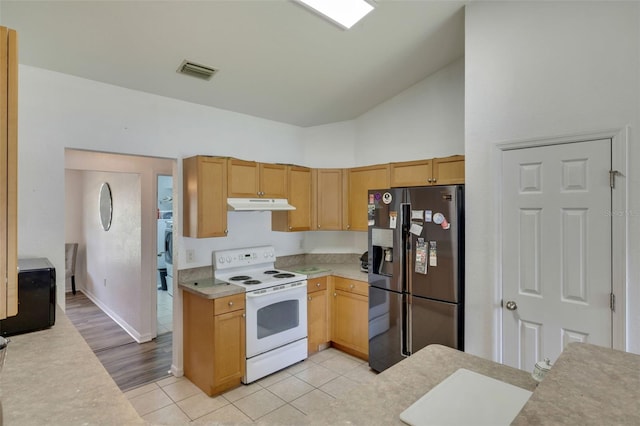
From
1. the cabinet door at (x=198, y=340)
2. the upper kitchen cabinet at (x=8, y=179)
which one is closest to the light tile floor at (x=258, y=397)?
the cabinet door at (x=198, y=340)

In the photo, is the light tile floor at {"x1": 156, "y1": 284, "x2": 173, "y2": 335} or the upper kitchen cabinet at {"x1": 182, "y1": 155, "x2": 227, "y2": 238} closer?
the upper kitchen cabinet at {"x1": 182, "y1": 155, "x2": 227, "y2": 238}

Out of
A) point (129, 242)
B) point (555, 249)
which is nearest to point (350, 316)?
point (555, 249)

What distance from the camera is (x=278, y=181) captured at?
144 inches

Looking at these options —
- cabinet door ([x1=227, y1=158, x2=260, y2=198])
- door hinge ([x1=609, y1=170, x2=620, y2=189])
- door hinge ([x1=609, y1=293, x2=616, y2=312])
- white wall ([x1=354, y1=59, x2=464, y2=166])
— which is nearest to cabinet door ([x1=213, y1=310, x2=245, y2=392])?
cabinet door ([x1=227, y1=158, x2=260, y2=198])

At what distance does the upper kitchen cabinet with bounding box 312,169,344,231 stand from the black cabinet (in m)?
2.63

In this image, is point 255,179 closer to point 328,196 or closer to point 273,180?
point 273,180

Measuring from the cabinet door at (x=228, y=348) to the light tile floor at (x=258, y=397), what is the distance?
15 centimetres

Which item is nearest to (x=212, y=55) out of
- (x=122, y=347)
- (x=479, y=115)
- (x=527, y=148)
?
(x=479, y=115)

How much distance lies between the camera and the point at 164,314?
196 inches

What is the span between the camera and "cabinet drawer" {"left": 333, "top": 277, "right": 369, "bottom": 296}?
3.47m

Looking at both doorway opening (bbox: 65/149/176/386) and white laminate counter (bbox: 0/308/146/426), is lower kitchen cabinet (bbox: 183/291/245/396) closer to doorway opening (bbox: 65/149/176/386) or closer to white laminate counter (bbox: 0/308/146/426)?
doorway opening (bbox: 65/149/176/386)

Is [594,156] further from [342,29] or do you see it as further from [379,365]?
[379,365]

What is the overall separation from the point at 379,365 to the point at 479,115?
2390mm

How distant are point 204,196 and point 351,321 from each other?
Result: 2.03 meters
